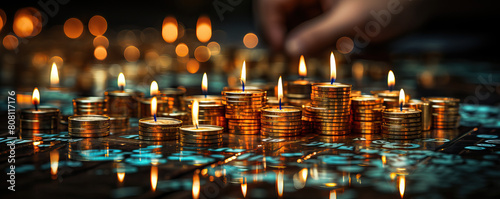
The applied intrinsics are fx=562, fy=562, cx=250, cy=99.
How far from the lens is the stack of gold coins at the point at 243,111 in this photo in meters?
2.55

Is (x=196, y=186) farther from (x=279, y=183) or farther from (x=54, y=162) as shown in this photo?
(x=54, y=162)

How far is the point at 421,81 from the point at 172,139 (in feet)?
10.9

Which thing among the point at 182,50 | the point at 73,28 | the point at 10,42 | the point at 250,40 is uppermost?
the point at 73,28

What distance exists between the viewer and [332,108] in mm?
2506

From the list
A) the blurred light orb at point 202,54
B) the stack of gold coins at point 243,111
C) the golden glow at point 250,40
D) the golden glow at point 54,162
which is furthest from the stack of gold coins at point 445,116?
the golden glow at point 250,40

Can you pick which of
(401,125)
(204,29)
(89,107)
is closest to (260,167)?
(401,125)

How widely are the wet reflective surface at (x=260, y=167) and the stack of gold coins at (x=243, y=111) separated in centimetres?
11

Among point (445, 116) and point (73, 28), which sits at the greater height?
point (73, 28)

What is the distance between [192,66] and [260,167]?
5.35m

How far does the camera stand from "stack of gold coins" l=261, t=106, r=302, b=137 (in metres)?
2.47

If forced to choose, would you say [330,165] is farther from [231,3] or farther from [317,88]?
[231,3]

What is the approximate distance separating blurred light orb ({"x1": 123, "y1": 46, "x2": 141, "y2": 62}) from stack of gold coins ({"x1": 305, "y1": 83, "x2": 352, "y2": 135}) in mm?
5654

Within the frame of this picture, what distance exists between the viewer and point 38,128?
2.62 meters

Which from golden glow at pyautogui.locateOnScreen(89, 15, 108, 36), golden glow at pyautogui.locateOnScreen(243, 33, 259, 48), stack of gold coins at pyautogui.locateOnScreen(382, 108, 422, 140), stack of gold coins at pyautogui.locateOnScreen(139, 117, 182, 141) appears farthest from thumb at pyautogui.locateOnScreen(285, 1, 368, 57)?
golden glow at pyautogui.locateOnScreen(89, 15, 108, 36)
